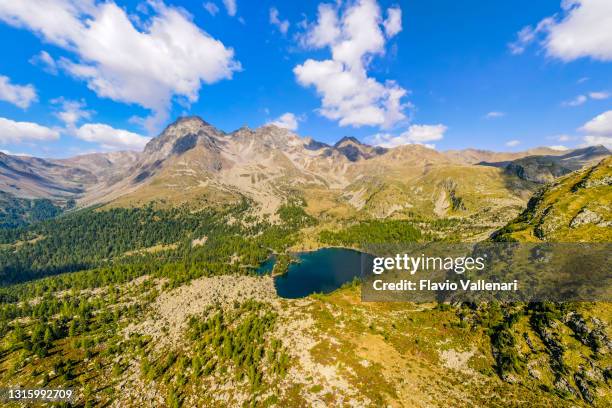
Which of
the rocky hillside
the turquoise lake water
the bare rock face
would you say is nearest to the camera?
the rocky hillside

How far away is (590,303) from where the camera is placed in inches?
2394

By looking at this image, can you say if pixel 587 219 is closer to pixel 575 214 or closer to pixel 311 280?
pixel 575 214

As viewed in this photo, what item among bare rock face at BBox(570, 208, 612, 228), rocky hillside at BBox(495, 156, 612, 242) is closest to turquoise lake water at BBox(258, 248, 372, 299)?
rocky hillside at BBox(495, 156, 612, 242)

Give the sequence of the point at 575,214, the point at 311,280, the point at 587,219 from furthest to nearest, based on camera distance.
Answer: the point at 311,280
the point at 575,214
the point at 587,219

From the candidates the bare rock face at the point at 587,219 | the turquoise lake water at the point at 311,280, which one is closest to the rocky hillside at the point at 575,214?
the bare rock face at the point at 587,219

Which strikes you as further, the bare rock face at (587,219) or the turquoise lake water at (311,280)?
the turquoise lake water at (311,280)

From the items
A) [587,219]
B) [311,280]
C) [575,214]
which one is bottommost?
[311,280]

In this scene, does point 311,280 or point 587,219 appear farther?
point 311,280

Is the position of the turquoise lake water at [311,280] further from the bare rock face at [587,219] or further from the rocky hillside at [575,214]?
the bare rock face at [587,219]

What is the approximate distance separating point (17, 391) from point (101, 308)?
47.2 metres

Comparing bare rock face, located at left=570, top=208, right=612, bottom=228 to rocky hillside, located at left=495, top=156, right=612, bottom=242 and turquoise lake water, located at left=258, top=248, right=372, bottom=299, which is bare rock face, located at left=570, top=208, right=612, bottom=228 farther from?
turquoise lake water, located at left=258, top=248, right=372, bottom=299

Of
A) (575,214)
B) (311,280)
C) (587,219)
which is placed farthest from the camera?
(311,280)

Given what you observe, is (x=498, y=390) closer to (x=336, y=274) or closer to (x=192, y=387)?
(x=192, y=387)

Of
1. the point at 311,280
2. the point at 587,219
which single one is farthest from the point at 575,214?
the point at 311,280
